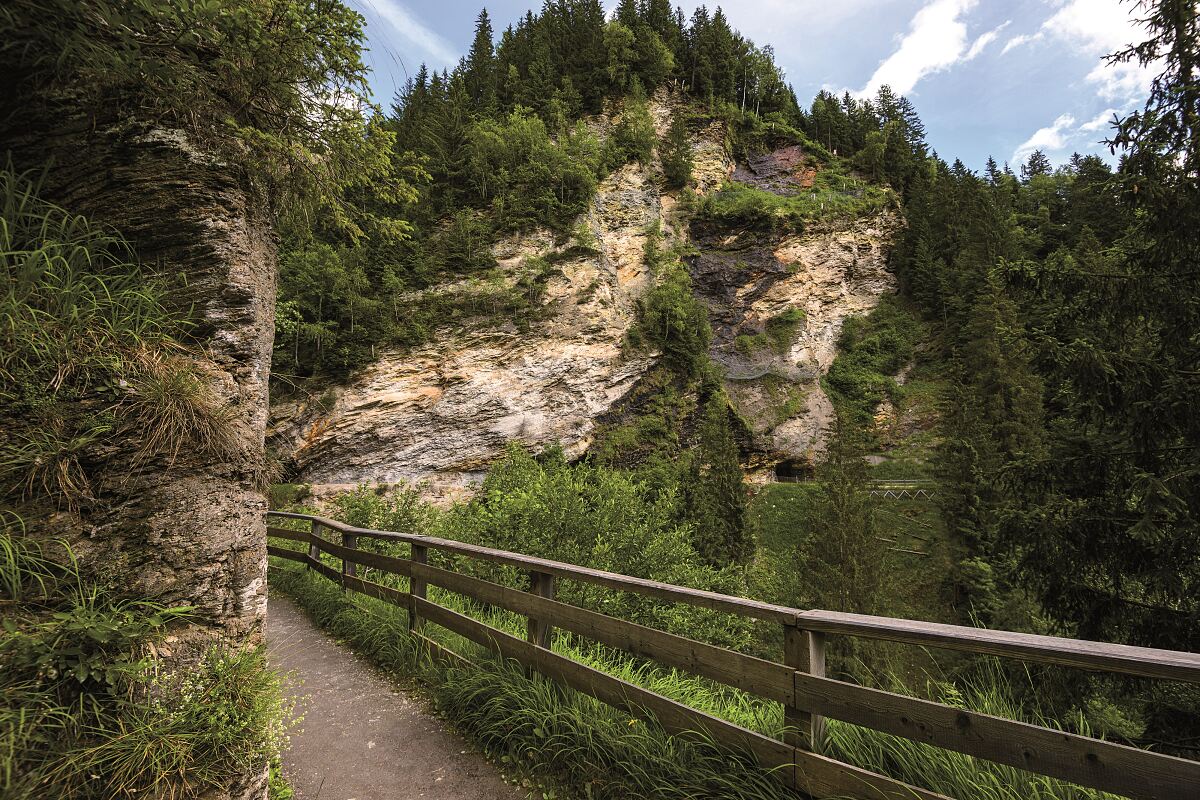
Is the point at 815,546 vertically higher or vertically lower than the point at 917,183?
lower

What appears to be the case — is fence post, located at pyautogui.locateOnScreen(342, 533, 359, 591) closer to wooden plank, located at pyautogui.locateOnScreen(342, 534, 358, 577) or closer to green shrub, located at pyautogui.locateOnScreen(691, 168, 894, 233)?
wooden plank, located at pyautogui.locateOnScreen(342, 534, 358, 577)

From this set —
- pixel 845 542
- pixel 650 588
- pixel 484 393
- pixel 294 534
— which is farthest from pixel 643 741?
pixel 484 393

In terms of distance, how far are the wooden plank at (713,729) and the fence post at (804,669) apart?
5 centimetres

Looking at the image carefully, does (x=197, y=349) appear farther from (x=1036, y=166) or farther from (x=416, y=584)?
(x=1036, y=166)

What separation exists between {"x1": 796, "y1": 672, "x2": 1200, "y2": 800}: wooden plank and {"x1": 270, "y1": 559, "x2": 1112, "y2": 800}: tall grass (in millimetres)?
303

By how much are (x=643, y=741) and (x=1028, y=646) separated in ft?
5.82

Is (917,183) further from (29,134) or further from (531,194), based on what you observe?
(29,134)

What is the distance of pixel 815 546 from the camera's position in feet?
70.9

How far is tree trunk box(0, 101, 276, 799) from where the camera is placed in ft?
7.00

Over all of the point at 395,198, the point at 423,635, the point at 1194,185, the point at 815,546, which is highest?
the point at 1194,185

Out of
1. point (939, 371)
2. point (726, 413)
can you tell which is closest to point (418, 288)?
point (726, 413)

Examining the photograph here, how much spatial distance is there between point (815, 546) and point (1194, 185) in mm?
17704

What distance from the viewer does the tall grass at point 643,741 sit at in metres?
2.08

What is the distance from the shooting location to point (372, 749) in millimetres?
3223
